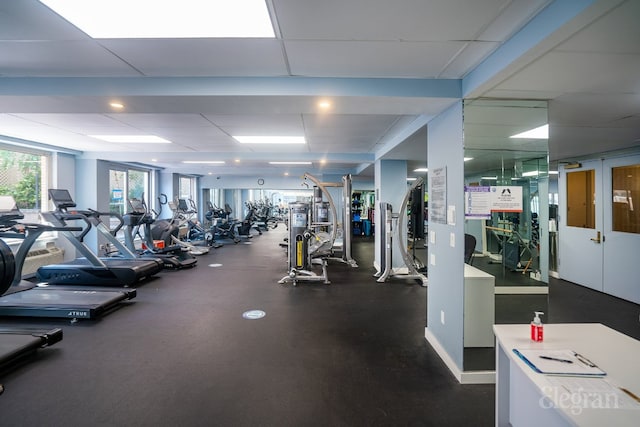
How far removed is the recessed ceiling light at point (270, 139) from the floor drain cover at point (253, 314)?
2797 mm

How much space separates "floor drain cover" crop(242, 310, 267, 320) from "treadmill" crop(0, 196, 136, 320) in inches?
71.0

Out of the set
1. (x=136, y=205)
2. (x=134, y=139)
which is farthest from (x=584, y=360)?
(x=136, y=205)

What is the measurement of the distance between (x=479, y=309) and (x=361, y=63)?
2.41 meters

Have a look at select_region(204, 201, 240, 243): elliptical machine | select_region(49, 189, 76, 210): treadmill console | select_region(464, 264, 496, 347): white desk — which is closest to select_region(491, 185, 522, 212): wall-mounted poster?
select_region(464, 264, 496, 347): white desk

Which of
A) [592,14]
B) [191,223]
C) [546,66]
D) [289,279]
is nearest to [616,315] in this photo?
[546,66]

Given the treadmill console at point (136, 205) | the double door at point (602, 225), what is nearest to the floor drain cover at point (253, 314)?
the treadmill console at point (136, 205)

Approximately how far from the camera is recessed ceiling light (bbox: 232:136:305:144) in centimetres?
511

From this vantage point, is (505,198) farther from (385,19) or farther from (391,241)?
(391,241)

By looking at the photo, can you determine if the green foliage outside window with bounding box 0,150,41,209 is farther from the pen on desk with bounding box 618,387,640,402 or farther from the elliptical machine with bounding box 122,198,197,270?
the pen on desk with bounding box 618,387,640,402

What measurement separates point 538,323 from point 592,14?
1.55 m

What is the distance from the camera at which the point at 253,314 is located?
405cm

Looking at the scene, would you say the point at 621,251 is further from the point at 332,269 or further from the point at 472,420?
the point at 332,269

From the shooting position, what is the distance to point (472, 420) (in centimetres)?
210

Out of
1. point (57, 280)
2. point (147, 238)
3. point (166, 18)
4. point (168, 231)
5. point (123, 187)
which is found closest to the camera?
point (166, 18)
